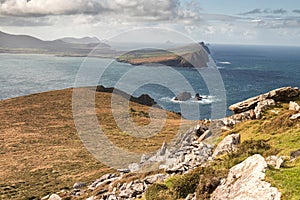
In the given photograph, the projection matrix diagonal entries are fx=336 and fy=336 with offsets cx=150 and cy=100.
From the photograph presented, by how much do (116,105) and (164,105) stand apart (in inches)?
1012

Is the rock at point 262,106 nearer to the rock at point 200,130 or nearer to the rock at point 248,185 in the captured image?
the rock at point 200,130

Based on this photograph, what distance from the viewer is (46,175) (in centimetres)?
3822

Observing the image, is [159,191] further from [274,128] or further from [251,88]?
[251,88]

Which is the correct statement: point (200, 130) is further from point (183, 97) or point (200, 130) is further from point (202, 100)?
point (183, 97)

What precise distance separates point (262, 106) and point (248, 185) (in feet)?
49.5

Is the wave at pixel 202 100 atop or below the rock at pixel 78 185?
below

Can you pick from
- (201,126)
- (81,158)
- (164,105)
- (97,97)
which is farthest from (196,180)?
(164,105)

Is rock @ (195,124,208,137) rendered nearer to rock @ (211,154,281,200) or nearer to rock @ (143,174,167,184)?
rock @ (143,174,167,184)

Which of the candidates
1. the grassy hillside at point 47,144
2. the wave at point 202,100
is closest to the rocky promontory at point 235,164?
the grassy hillside at point 47,144

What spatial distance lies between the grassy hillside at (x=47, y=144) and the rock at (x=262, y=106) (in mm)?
17239

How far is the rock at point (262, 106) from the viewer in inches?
995

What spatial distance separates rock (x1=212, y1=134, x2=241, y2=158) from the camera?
2038cm

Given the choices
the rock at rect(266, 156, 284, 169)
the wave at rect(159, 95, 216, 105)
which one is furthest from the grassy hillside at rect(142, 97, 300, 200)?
the wave at rect(159, 95, 216, 105)

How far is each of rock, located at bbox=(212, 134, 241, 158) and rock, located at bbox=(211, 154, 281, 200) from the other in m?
6.38
